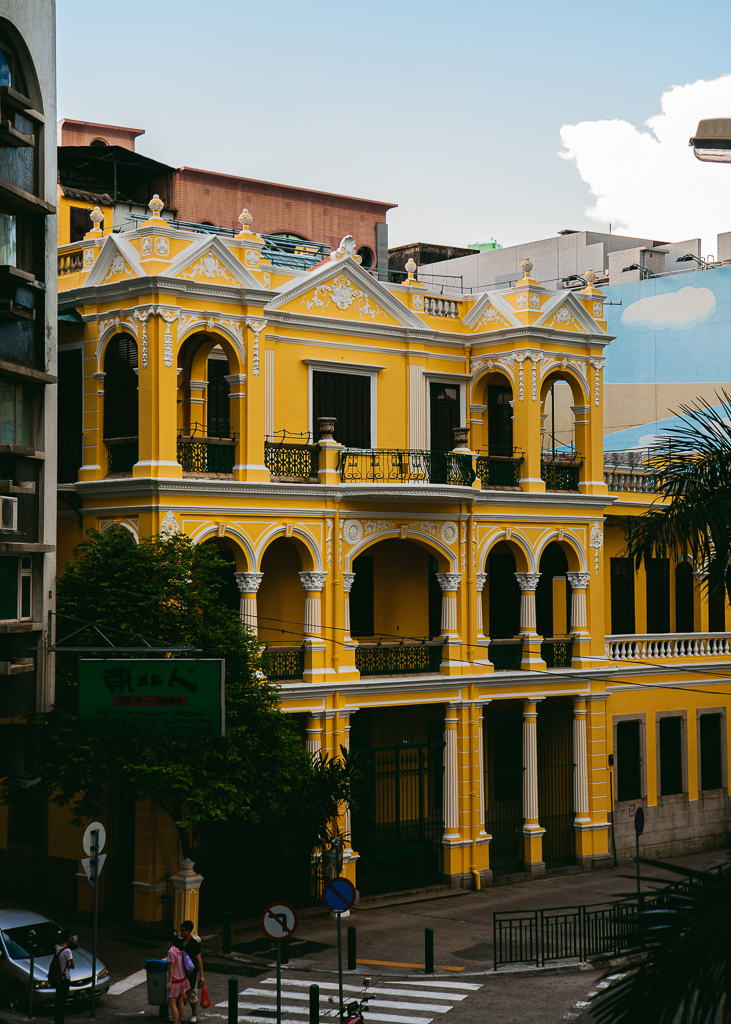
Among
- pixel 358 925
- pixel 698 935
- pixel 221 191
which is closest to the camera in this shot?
pixel 698 935

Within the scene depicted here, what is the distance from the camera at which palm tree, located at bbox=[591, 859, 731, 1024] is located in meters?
5.98

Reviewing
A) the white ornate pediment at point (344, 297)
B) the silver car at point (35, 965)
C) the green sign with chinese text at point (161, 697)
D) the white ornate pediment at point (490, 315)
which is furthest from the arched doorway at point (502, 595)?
the silver car at point (35, 965)

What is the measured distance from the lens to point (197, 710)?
21.9 meters

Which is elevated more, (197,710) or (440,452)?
(440,452)

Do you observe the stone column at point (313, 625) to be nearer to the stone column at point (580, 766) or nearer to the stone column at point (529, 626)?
the stone column at point (529, 626)

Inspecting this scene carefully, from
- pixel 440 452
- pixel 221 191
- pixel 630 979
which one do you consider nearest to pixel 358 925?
pixel 440 452

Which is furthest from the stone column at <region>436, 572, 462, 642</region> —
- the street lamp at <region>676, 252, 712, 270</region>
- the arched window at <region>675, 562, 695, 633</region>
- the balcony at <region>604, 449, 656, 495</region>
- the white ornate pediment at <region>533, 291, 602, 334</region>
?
the street lamp at <region>676, 252, 712, 270</region>

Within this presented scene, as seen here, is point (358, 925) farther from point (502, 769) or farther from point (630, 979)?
point (630, 979)

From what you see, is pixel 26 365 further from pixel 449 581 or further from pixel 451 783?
pixel 451 783

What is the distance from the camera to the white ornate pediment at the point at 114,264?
27734mm

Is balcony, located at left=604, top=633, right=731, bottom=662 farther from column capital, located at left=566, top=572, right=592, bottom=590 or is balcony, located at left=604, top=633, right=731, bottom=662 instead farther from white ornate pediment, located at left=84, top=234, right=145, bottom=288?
white ornate pediment, located at left=84, top=234, right=145, bottom=288

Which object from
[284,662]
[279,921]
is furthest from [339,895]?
[284,662]

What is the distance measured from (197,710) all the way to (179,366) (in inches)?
424

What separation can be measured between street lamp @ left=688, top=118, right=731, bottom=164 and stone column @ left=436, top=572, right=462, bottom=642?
23440mm
